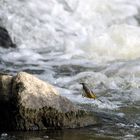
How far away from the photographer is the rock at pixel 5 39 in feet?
33.9

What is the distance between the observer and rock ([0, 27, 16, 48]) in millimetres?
10336

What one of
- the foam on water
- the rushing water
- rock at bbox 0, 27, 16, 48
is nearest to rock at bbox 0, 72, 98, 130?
the rushing water

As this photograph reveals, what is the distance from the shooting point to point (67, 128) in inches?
187

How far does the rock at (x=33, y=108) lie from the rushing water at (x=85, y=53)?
0.14 metres

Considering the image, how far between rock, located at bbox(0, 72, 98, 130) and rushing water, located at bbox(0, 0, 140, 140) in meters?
0.14

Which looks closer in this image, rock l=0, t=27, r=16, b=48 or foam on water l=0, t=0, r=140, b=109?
foam on water l=0, t=0, r=140, b=109

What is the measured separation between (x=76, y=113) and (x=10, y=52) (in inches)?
210

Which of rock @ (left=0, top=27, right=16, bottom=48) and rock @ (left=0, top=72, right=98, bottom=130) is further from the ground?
rock @ (left=0, top=27, right=16, bottom=48)

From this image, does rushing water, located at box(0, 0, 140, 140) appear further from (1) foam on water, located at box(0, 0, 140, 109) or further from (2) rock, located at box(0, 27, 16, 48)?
(2) rock, located at box(0, 27, 16, 48)

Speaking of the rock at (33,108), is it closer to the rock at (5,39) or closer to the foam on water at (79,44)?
the foam on water at (79,44)

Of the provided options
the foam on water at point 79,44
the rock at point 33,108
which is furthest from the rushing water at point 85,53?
the rock at point 33,108

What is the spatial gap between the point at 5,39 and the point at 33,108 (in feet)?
19.7

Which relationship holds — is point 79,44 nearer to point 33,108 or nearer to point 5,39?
point 5,39

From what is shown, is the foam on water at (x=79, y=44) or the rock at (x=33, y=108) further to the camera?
the foam on water at (x=79, y=44)
